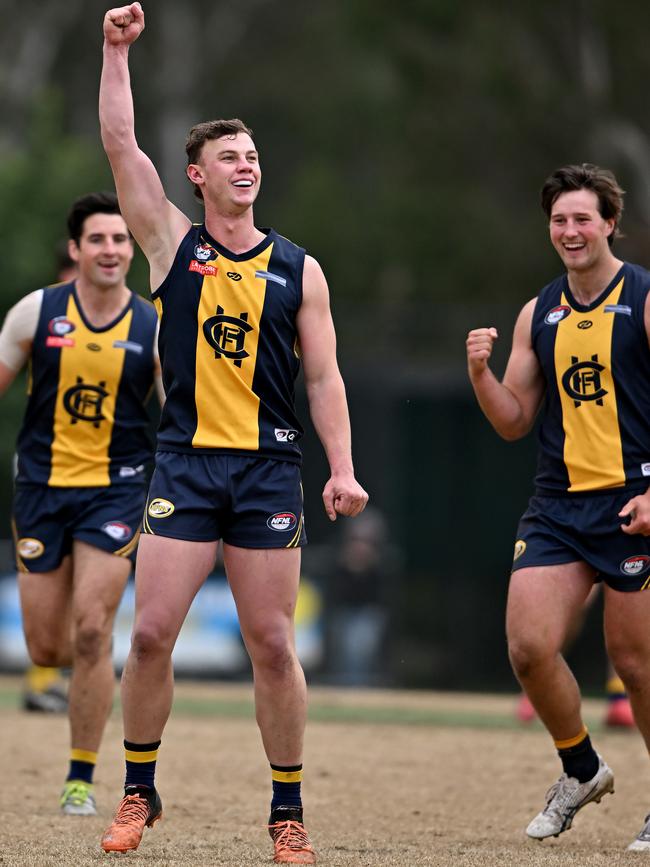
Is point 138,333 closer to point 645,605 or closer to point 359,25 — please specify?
point 645,605

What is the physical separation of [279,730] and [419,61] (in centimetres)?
2701

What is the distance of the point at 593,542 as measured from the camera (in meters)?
6.77

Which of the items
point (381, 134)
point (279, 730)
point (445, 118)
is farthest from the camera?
point (381, 134)

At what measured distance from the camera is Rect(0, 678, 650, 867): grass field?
21.1ft

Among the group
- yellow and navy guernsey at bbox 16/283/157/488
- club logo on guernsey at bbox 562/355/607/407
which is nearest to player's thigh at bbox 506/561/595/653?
club logo on guernsey at bbox 562/355/607/407

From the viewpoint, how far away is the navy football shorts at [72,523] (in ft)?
26.1

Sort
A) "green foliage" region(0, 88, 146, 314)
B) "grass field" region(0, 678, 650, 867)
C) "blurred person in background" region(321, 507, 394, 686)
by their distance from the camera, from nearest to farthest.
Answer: "grass field" region(0, 678, 650, 867)
"blurred person in background" region(321, 507, 394, 686)
"green foliage" region(0, 88, 146, 314)

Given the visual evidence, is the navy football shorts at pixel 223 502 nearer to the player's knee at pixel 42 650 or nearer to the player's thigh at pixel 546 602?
the player's thigh at pixel 546 602

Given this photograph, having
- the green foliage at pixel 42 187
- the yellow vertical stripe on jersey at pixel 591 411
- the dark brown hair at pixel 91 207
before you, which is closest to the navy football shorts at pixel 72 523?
the dark brown hair at pixel 91 207

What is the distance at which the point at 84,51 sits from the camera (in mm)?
38562

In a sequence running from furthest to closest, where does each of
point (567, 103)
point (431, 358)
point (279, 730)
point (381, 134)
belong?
1. point (381, 134)
2. point (567, 103)
3. point (431, 358)
4. point (279, 730)

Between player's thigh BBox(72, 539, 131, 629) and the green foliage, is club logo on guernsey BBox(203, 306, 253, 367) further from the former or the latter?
the green foliage

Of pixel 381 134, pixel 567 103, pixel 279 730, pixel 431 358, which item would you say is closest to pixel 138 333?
pixel 279 730

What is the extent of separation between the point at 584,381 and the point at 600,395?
88 millimetres
